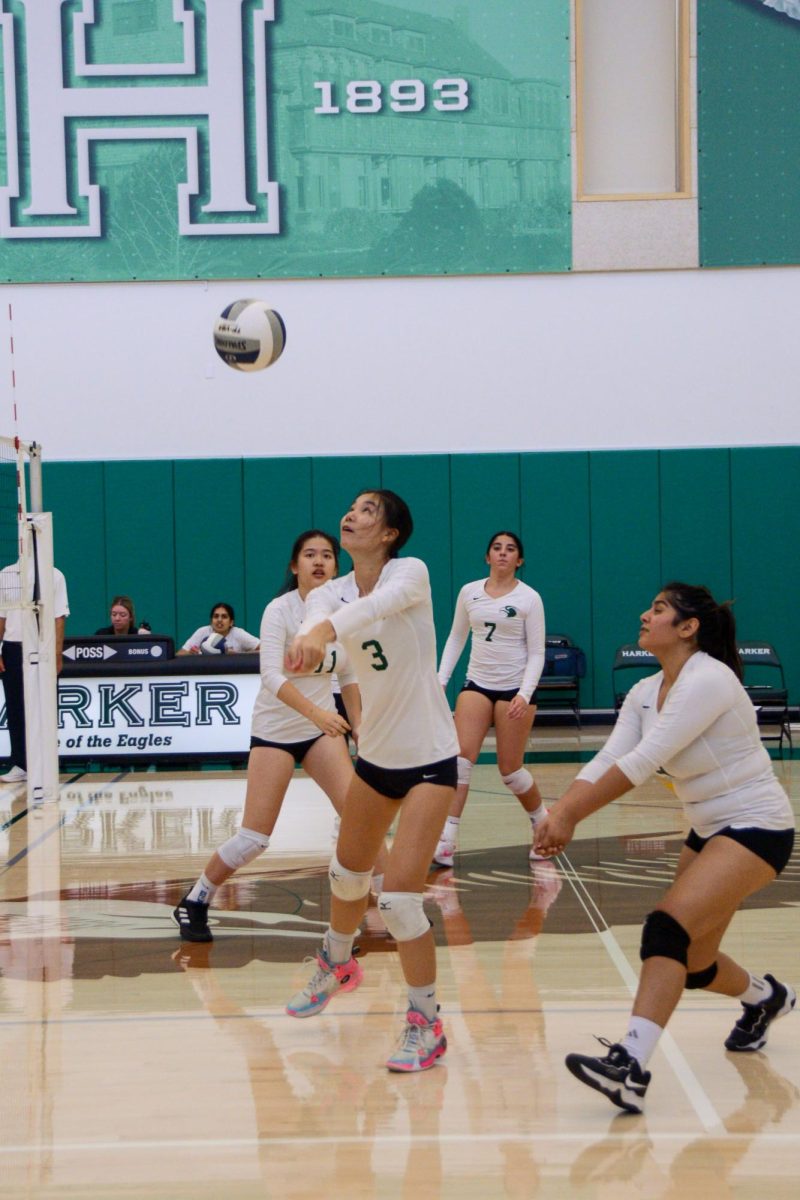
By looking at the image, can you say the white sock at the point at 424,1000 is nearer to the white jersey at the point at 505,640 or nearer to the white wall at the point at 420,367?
the white jersey at the point at 505,640

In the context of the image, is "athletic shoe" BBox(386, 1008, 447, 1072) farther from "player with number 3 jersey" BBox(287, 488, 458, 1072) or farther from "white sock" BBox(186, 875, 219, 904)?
"white sock" BBox(186, 875, 219, 904)

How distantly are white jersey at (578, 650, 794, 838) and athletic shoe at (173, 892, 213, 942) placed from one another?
94.8 inches

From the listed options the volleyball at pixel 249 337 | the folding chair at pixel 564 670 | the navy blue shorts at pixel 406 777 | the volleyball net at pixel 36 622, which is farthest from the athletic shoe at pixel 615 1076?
the folding chair at pixel 564 670

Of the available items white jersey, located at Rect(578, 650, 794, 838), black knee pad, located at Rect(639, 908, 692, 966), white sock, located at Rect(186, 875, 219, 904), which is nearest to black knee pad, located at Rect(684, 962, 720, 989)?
black knee pad, located at Rect(639, 908, 692, 966)

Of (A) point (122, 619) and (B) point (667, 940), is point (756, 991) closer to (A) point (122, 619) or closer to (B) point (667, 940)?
(B) point (667, 940)

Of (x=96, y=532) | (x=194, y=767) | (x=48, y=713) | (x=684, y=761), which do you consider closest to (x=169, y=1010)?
(x=684, y=761)

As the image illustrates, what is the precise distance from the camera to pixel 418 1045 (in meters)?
4.37

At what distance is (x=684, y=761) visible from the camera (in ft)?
13.8

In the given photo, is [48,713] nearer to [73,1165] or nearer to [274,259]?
[73,1165]

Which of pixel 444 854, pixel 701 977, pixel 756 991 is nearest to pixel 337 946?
pixel 701 977

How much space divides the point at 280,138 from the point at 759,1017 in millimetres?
12449

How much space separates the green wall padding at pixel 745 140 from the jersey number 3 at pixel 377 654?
11650mm

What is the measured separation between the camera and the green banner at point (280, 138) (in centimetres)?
1484

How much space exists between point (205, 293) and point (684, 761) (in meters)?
11.9
